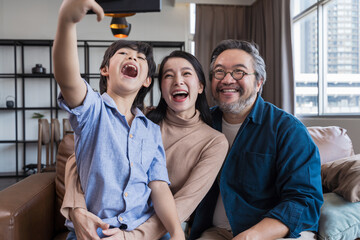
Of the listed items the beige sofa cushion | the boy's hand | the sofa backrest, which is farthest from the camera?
the beige sofa cushion

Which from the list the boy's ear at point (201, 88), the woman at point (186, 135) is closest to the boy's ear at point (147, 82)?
the woman at point (186, 135)

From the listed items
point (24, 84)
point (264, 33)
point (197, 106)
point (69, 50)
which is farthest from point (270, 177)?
point (24, 84)

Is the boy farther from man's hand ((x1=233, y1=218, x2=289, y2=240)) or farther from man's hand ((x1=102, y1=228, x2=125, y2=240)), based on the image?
man's hand ((x1=233, y1=218, x2=289, y2=240))

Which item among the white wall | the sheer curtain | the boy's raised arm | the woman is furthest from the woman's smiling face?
the white wall

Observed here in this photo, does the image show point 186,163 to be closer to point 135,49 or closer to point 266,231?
point 266,231

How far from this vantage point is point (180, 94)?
1.44 meters

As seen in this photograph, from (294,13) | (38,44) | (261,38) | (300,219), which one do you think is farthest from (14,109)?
(300,219)

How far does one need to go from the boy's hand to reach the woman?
62cm

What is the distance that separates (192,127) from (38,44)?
5481mm

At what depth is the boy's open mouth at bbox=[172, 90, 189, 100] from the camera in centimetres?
139

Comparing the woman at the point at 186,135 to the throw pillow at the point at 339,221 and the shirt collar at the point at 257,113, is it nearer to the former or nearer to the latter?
the shirt collar at the point at 257,113

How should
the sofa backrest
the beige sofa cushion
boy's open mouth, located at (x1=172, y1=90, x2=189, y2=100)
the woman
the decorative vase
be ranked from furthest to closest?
the decorative vase → the beige sofa cushion → the sofa backrest → boy's open mouth, located at (x1=172, y1=90, x2=189, y2=100) → the woman

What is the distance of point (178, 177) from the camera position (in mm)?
1395

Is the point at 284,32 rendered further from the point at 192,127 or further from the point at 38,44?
the point at 38,44
